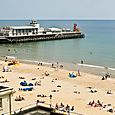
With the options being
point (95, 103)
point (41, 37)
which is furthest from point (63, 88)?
point (41, 37)

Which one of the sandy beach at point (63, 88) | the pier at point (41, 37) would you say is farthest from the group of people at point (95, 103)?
the pier at point (41, 37)

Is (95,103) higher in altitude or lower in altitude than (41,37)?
lower

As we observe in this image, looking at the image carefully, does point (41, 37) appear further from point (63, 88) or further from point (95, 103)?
point (95, 103)

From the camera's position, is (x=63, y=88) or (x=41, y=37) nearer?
(x=63, y=88)

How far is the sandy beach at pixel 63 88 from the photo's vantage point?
31156 millimetres

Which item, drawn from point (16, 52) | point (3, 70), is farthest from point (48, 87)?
point (16, 52)

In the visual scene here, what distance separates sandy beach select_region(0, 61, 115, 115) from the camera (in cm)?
3116

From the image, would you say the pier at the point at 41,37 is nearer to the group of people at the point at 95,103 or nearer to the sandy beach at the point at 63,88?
the sandy beach at the point at 63,88

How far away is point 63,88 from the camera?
127ft

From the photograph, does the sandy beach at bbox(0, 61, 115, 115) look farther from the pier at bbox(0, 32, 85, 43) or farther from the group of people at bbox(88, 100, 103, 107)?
the pier at bbox(0, 32, 85, 43)

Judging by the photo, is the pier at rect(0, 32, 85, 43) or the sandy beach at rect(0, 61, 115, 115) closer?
the sandy beach at rect(0, 61, 115, 115)

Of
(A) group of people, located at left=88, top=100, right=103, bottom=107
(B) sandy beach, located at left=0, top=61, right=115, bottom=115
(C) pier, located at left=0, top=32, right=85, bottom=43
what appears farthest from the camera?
(C) pier, located at left=0, top=32, right=85, bottom=43

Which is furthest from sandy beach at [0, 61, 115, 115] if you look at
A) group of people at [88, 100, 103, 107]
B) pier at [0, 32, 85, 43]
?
pier at [0, 32, 85, 43]

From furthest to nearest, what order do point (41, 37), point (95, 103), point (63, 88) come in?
point (41, 37) < point (63, 88) < point (95, 103)
